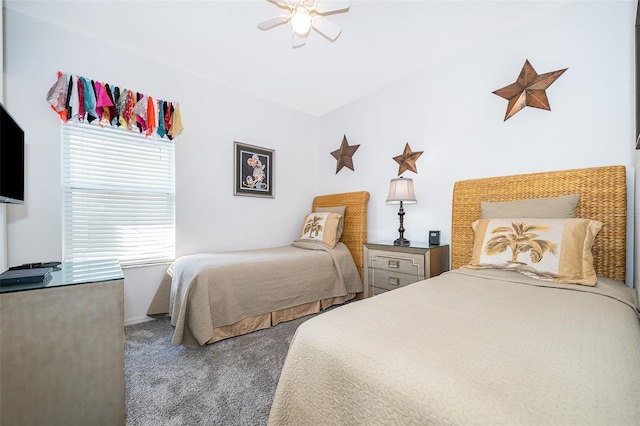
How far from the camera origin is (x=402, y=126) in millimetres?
3008

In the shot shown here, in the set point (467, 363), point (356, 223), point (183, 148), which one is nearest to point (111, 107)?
point (183, 148)

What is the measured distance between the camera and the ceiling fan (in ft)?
5.53

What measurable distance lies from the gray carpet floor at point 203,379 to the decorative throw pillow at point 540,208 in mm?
1901

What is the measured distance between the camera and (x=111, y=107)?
2389mm

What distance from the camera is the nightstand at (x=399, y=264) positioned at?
7.39 feet

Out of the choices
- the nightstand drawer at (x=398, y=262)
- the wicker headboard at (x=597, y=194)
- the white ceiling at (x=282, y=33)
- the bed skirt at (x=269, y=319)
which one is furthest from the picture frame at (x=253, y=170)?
the wicker headboard at (x=597, y=194)

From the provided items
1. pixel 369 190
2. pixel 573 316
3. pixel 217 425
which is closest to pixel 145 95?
pixel 369 190

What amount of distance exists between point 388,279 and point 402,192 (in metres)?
0.86

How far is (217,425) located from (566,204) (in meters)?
2.37

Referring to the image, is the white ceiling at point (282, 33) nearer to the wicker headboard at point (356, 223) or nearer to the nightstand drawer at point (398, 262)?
the wicker headboard at point (356, 223)

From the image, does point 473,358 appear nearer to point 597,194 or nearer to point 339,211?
point 597,194

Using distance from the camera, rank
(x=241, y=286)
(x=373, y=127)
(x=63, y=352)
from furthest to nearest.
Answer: (x=373, y=127) < (x=241, y=286) < (x=63, y=352)

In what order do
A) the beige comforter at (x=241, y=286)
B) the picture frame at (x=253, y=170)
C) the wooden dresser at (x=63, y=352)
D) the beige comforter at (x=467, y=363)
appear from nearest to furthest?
the beige comforter at (x=467, y=363)
the wooden dresser at (x=63, y=352)
the beige comforter at (x=241, y=286)
the picture frame at (x=253, y=170)

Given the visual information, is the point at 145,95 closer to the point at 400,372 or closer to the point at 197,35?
the point at 197,35
